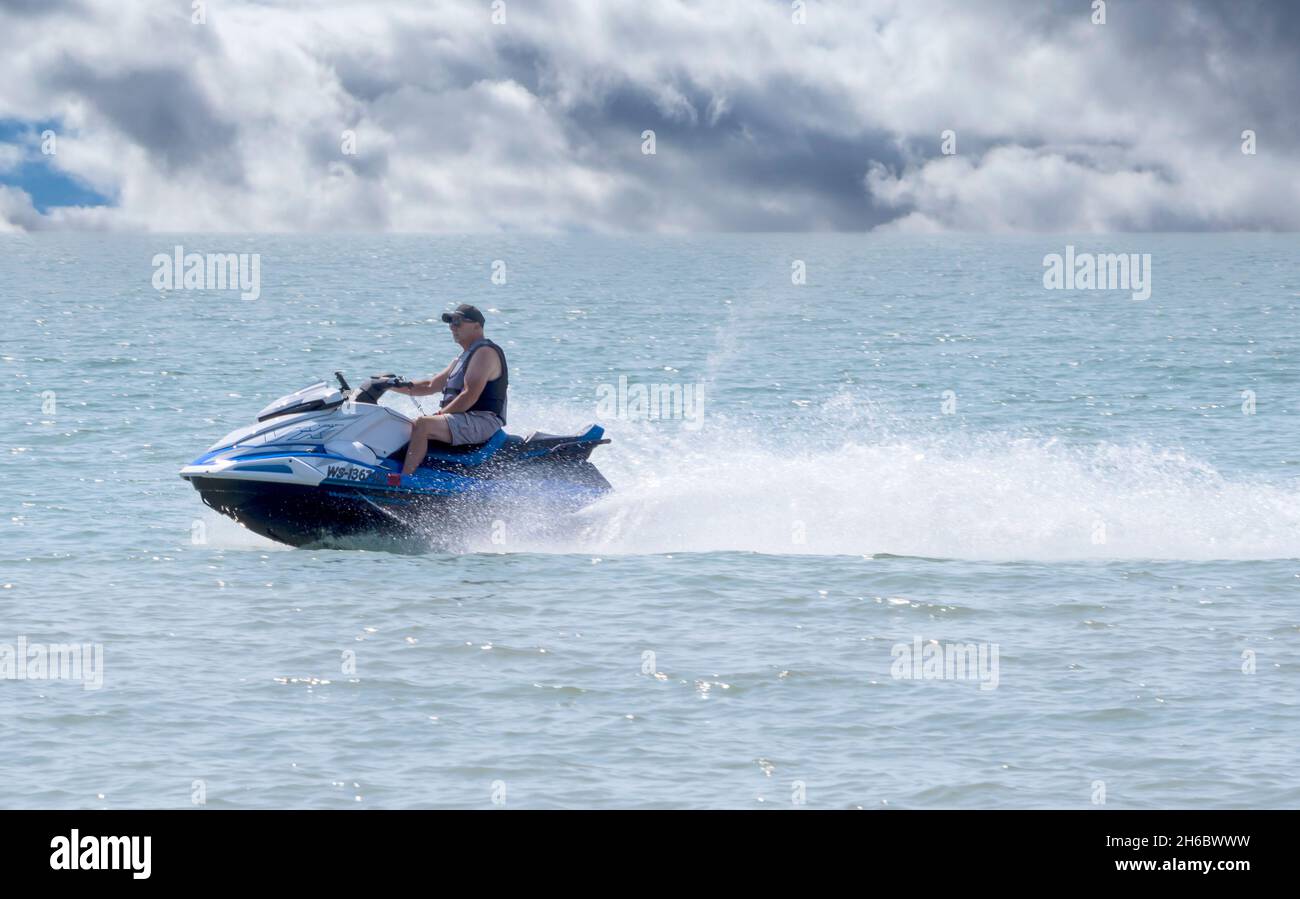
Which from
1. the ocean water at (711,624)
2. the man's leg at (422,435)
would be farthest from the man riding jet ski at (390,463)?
the ocean water at (711,624)

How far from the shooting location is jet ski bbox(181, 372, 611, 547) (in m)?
13.5

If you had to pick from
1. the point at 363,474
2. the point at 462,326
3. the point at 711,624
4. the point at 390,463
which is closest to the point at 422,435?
the point at 390,463

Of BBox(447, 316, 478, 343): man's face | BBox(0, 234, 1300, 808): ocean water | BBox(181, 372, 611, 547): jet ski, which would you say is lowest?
BBox(0, 234, 1300, 808): ocean water

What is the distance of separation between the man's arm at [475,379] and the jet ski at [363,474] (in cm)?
39

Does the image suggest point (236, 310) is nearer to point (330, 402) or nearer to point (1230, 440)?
point (1230, 440)

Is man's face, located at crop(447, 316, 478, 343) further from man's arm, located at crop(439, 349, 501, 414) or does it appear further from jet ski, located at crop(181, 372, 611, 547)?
jet ski, located at crop(181, 372, 611, 547)

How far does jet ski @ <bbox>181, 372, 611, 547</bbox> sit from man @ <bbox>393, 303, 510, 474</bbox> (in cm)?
14

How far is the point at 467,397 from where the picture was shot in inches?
551

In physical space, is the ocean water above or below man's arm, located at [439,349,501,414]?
below

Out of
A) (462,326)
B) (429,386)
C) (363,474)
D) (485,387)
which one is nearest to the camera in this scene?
(363,474)

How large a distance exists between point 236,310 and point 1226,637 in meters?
51.0

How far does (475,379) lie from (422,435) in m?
0.62

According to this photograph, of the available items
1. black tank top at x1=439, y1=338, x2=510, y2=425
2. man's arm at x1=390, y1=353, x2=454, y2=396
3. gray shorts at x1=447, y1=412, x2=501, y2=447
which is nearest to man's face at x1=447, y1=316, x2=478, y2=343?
black tank top at x1=439, y1=338, x2=510, y2=425

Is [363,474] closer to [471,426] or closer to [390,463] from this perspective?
[390,463]
